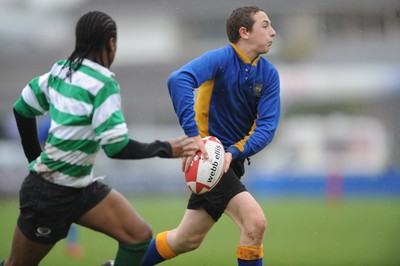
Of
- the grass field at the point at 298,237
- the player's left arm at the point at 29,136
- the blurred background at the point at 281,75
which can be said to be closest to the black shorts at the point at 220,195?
the player's left arm at the point at 29,136

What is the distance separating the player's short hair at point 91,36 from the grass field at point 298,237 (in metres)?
3.78

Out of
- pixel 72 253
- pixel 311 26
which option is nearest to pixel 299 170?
pixel 311 26

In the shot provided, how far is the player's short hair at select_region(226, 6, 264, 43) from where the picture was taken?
5.53 m

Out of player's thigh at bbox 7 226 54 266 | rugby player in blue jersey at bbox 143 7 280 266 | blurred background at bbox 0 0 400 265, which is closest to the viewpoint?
player's thigh at bbox 7 226 54 266

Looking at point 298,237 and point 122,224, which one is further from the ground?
point 122,224

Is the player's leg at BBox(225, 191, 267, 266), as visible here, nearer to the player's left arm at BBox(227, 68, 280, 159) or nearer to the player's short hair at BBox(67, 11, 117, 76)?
the player's left arm at BBox(227, 68, 280, 159)

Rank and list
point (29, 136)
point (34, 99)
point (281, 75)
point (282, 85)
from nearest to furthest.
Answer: point (34, 99)
point (29, 136)
point (281, 75)
point (282, 85)

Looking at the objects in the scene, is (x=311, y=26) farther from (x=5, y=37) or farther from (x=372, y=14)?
(x=372, y=14)

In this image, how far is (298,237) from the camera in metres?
11.1

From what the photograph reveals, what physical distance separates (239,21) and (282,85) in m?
26.4

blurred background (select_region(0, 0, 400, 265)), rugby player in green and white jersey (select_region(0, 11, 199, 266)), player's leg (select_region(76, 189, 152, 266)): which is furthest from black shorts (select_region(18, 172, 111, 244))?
blurred background (select_region(0, 0, 400, 265))

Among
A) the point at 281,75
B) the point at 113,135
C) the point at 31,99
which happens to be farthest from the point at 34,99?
the point at 281,75

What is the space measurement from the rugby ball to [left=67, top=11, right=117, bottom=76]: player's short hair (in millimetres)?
1067

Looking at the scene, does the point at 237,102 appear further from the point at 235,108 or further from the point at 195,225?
the point at 195,225
